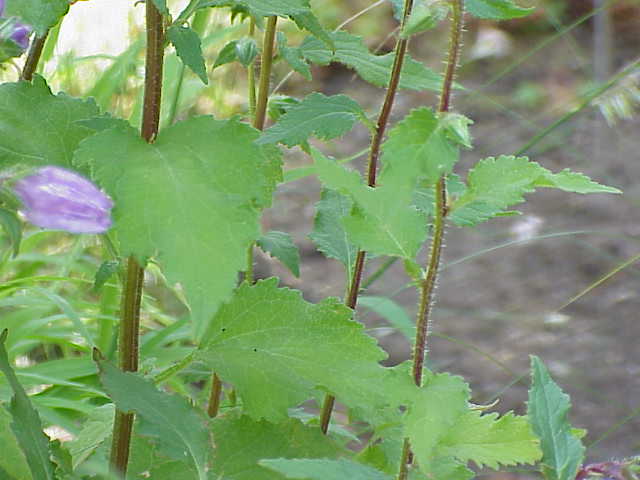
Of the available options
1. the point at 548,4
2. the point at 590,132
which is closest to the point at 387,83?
the point at 590,132

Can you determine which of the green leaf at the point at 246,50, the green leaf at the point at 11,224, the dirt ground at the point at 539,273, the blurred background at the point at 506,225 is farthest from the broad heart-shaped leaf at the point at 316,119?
the dirt ground at the point at 539,273

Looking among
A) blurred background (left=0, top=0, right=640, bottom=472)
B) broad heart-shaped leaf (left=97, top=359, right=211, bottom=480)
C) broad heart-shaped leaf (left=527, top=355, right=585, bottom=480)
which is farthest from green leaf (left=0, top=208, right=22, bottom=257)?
blurred background (left=0, top=0, right=640, bottom=472)

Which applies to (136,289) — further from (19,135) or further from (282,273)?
(282,273)

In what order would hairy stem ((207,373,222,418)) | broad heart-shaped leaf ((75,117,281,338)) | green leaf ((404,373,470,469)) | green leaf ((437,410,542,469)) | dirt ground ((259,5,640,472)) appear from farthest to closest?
dirt ground ((259,5,640,472))
hairy stem ((207,373,222,418))
green leaf ((437,410,542,469))
green leaf ((404,373,470,469))
broad heart-shaped leaf ((75,117,281,338))

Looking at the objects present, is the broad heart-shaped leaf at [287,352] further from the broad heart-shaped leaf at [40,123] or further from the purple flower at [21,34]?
the purple flower at [21,34]

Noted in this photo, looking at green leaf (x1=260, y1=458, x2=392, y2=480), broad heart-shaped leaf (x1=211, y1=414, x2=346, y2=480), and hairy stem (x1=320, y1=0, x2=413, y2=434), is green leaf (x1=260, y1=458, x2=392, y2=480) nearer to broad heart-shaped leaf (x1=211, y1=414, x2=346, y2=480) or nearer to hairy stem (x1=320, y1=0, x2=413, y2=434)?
broad heart-shaped leaf (x1=211, y1=414, x2=346, y2=480)

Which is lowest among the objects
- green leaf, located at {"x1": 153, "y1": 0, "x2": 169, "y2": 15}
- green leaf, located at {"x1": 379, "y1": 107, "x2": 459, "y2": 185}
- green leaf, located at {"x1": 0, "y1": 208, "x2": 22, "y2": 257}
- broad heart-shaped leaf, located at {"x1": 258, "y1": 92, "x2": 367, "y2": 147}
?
green leaf, located at {"x1": 0, "y1": 208, "x2": 22, "y2": 257}

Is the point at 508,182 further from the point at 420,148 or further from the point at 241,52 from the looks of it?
the point at 241,52
